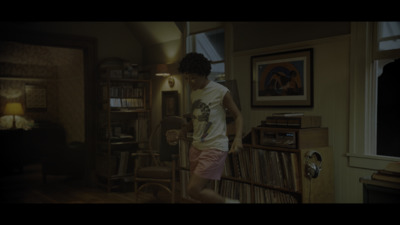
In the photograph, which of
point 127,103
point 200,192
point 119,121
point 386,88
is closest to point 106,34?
point 127,103

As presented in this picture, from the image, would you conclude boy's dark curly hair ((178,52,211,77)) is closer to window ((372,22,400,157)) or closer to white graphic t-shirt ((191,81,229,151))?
white graphic t-shirt ((191,81,229,151))

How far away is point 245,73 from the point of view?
12.9 feet

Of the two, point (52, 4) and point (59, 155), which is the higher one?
point (52, 4)

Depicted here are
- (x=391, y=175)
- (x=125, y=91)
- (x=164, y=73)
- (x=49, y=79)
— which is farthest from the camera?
(x=49, y=79)

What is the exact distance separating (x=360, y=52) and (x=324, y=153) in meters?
0.90

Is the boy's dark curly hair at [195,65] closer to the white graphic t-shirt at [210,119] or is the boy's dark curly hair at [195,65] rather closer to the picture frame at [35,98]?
the white graphic t-shirt at [210,119]

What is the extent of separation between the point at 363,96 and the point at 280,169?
92 centimetres

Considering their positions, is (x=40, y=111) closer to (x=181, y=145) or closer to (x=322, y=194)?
(x=181, y=145)

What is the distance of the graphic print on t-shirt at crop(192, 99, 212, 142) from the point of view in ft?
8.67

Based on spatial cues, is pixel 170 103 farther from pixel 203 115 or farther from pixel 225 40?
pixel 203 115

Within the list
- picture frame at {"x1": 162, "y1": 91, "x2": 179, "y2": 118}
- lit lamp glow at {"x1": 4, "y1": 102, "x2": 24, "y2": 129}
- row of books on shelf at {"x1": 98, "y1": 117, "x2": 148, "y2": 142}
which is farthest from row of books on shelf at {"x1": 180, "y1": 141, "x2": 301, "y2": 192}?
lit lamp glow at {"x1": 4, "y1": 102, "x2": 24, "y2": 129}

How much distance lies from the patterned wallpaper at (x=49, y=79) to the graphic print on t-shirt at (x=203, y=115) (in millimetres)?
4117

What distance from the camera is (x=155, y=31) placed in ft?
17.5
